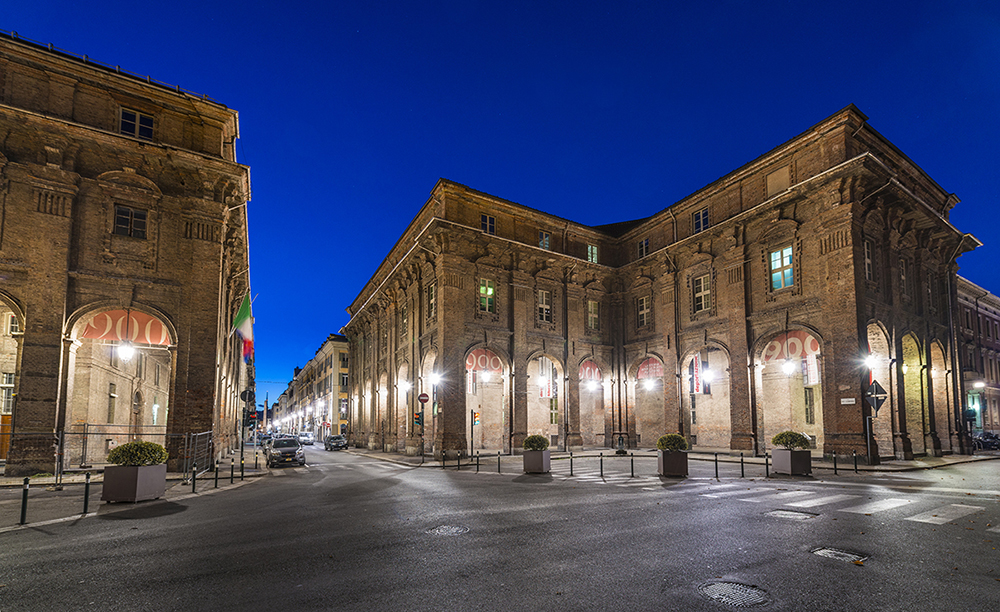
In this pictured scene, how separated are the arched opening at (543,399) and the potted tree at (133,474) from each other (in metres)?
25.0

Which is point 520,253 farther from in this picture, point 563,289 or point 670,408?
point 670,408

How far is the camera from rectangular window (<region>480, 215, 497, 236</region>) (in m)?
32.5

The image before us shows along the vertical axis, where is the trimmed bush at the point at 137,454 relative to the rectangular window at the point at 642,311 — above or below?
below

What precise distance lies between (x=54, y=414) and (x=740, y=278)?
102 ft

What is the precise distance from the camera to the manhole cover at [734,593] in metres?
5.64

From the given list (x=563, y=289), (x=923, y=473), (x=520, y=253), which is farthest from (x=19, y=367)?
(x=923, y=473)

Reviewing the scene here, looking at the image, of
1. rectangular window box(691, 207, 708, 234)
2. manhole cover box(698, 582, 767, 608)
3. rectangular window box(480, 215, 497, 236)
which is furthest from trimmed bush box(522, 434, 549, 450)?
rectangular window box(691, 207, 708, 234)

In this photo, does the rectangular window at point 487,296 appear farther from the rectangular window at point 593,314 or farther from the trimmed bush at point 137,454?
the trimmed bush at point 137,454

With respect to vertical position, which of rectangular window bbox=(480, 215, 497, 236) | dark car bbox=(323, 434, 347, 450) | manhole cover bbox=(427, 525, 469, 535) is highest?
rectangular window bbox=(480, 215, 497, 236)

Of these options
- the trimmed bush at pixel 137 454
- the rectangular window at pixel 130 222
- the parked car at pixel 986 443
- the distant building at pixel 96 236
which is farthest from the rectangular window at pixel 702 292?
the rectangular window at pixel 130 222

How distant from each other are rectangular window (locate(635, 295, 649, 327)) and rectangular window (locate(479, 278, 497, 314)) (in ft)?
34.9

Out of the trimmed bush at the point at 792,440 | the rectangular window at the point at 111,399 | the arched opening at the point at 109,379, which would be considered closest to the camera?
the trimmed bush at the point at 792,440

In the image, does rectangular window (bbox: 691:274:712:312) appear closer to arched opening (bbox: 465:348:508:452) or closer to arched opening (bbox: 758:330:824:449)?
arched opening (bbox: 758:330:824:449)

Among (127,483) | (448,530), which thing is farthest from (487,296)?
(448,530)
